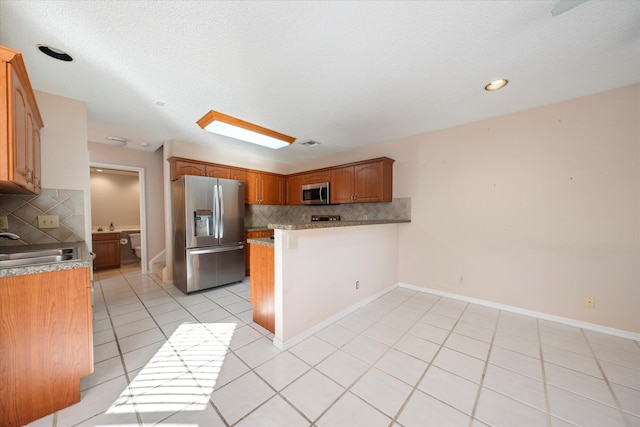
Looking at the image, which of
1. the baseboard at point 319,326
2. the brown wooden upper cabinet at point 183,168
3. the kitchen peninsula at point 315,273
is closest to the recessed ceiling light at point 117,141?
the brown wooden upper cabinet at point 183,168

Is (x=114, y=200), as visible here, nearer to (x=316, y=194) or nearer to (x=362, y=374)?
(x=316, y=194)

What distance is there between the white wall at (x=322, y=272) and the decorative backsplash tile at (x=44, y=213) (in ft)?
7.67

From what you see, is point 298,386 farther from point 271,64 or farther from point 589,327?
point 589,327

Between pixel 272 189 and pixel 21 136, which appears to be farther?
pixel 272 189

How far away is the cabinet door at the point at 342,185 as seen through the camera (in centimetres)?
387

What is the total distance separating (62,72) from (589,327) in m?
5.51

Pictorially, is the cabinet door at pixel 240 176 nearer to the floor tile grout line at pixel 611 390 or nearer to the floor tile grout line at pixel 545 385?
the floor tile grout line at pixel 545 385

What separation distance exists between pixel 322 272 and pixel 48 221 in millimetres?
→ 2878

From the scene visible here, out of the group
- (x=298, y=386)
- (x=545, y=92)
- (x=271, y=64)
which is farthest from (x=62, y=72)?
(x=545, y=92)

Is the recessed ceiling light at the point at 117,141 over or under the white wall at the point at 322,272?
over

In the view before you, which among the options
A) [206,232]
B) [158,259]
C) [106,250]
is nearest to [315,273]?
[206,232]

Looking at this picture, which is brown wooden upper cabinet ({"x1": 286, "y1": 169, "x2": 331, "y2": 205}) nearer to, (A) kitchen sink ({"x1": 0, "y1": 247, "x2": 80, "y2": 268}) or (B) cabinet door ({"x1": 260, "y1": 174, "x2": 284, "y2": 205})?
(B) cabinet door ({"x1": 260, "y1": 174, "x2": 284, "y2": 205})

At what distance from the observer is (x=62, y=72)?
6.20ft

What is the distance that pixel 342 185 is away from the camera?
3988 mm
